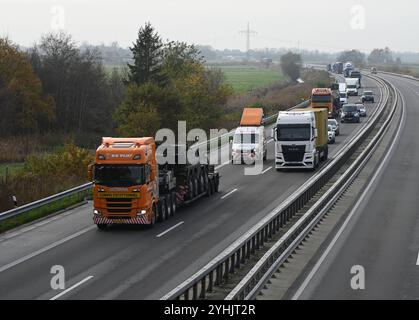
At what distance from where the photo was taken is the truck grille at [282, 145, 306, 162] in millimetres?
41938

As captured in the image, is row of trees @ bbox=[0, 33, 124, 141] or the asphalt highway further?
row of trees @ bbox=[0, 33, 124, 141]

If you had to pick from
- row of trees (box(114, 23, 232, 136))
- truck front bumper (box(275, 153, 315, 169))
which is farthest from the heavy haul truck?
row of trees (box(114, 23, 232, 136))

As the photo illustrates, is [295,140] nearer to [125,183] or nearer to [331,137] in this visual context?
[331,137]

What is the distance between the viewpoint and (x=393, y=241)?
24.7 m

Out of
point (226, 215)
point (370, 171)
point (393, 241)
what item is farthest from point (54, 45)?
point (393, 241)

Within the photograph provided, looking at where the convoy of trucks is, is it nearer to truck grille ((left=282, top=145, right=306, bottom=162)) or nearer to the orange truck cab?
truck grille ((left=282, top=145, right=306, bottom=162))

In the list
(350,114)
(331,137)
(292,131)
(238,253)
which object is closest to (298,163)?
(292,131)

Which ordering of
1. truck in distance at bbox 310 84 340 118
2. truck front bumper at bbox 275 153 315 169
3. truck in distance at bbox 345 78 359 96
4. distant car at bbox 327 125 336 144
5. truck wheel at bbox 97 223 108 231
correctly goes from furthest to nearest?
1. truck in distance at bbox 345 78 359 96
2. truck in distance at bbox 310 84 340 118
3. distant car at bbox 327 125 336 144
4. truck front bumper at bbox 275 153 315 169
5. truck wheel at bbox 97 223 108 231

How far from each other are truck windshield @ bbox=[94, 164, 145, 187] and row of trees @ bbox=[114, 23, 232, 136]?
1233 inches

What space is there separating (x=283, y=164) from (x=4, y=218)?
18824 millimetres

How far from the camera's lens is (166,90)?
64438mm

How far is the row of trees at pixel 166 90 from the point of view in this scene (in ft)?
196

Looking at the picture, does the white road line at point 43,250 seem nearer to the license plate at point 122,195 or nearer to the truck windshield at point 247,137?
the license plate at point 122,195

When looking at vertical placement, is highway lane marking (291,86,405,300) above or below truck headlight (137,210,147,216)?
below
